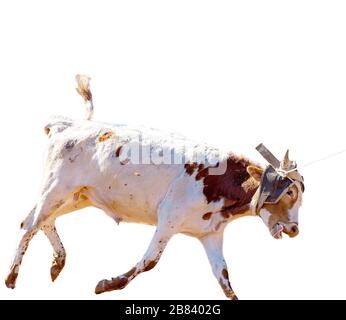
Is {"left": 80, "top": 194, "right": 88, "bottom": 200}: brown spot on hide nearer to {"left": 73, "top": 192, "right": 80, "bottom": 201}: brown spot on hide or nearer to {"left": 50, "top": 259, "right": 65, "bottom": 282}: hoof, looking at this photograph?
{"left": 73, "top": 192, "right": 80, "bottom": 201}: brown spot on hide

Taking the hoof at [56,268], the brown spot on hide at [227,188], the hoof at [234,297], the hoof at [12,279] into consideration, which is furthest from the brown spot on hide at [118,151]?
the hoof at [234,297]

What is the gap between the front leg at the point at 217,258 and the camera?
18.4 meters

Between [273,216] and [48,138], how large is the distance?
3.22 m

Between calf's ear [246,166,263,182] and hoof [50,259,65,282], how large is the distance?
2926 millimetres

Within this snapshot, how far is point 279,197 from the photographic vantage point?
17938mm

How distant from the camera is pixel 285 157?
59.2 feet

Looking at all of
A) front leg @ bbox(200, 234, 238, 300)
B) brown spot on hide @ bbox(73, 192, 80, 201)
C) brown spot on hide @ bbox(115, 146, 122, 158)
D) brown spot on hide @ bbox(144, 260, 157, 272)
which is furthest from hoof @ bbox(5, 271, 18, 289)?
front leg @ bbox(200, 234, 238, 300)

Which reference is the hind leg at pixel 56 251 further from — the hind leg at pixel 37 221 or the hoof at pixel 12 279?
the hoof at pixel 12 279

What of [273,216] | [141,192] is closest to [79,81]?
[141,192]

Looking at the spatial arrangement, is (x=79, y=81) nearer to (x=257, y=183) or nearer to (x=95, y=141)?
(x=95, y=141)

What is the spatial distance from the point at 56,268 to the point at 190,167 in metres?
2.44

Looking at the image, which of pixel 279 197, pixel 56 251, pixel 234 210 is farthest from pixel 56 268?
pixel 279 197

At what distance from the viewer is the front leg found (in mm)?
18406

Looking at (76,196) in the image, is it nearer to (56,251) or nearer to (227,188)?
(56,251)
